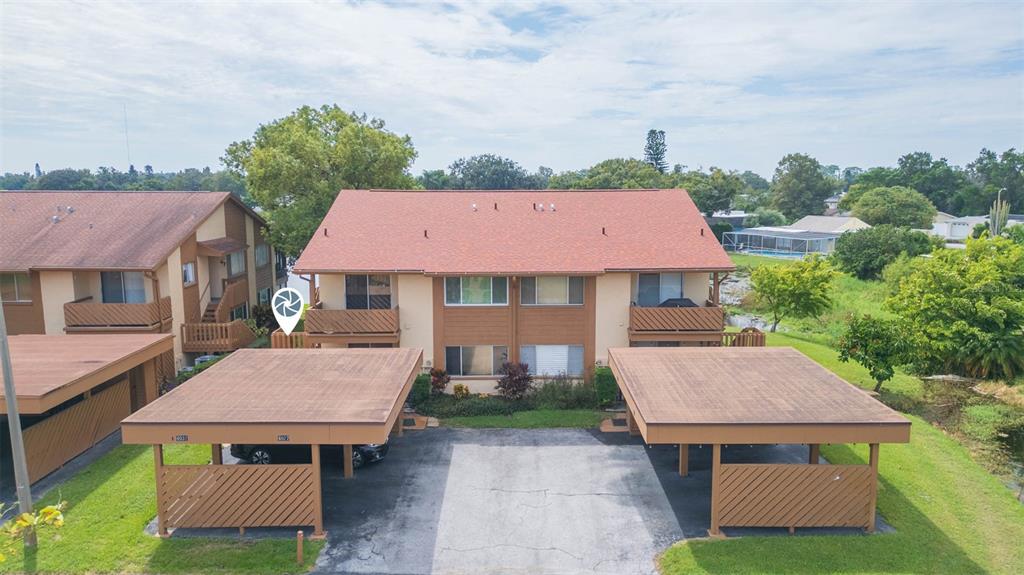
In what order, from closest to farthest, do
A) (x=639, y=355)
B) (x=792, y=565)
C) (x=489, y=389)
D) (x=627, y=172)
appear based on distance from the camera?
1. (x=792, y=565)
2. (x=639, y=355)
3. (x=489, y=389)
4. (x=627, y=172)

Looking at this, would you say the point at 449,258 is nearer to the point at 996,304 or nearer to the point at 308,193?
the point at 308,193

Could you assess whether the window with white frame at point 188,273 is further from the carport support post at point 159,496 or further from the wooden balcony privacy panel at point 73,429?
the carport support post at point 159,496

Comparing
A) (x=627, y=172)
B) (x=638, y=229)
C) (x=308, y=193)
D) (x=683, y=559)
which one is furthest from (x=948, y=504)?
(x=627, y=172)

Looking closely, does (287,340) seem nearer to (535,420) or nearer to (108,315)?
(108,315)

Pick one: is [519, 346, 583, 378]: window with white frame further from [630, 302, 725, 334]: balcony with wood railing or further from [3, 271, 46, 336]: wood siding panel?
[3, 271, 46, 336]: wood siding panel

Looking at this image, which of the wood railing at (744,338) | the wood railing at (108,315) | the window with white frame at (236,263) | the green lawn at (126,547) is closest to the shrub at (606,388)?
the wood railing at (744,338)

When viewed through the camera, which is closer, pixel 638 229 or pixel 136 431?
pixel 136 431

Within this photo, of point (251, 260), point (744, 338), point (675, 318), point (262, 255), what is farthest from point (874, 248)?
point (251, 260)
